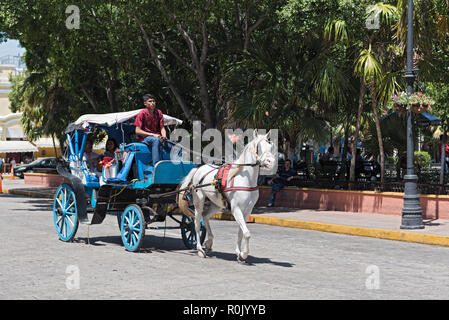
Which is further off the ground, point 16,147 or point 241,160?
point 16,147

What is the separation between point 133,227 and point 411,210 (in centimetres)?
690

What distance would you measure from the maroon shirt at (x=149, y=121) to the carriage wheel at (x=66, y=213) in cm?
196

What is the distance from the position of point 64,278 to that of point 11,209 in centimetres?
1196

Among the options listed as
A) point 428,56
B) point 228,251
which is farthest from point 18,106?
point 228,251

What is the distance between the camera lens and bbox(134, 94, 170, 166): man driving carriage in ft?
35.7

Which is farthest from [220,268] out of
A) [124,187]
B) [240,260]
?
[124,187]

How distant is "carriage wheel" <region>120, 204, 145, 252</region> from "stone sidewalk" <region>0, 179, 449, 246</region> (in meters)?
5.97

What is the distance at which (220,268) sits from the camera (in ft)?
30.4

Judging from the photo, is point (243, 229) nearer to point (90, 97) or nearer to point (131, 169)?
point (131, 169)

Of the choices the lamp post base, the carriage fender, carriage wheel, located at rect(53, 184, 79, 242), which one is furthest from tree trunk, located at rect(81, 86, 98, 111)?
the lamp post base

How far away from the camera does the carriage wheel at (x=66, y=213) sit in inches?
463

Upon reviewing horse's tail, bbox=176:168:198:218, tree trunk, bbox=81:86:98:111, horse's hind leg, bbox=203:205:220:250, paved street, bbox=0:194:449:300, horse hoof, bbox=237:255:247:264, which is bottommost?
paved street, bbox=0:194:449:300

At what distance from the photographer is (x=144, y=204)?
433 inches

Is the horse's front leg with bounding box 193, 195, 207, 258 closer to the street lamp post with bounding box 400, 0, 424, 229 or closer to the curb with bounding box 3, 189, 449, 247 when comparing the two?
the curb with bounding box 3, 189, 449, 247
